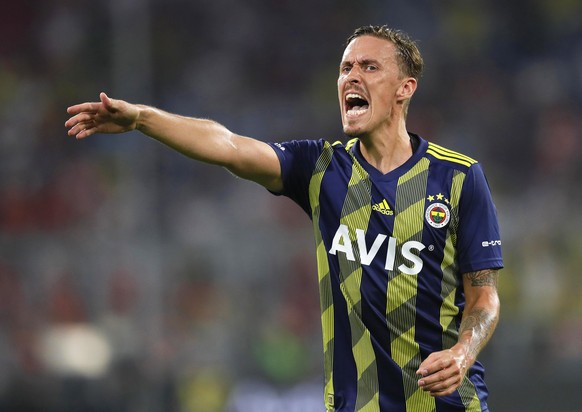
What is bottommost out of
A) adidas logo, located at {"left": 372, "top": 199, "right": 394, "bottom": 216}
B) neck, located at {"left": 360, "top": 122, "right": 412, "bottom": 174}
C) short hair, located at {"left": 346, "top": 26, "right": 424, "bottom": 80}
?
adidas logo, located at {"left": 372, "top": 199, "right": 394, "bottom": 216}

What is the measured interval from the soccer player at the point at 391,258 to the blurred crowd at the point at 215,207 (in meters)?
5.54

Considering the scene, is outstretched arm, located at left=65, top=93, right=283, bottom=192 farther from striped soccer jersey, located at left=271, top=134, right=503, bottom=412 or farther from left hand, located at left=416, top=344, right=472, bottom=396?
left hand, located at left=416, top=344, right=472, bottom=396

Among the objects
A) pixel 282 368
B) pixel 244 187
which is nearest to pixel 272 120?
pixel 244 187

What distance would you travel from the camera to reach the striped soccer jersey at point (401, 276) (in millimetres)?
4477

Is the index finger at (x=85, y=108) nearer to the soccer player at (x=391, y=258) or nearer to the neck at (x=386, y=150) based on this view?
the soccer player at (x=391, y=258)

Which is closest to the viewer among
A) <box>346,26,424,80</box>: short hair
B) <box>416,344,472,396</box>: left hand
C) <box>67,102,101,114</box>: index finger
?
<box>416,344,472,396</box>: left hand

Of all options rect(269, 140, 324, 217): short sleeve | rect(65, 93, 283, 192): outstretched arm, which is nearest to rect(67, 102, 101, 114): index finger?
rect(65, 93, 283, 192): outstretched arm

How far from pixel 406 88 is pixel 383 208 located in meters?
0.69

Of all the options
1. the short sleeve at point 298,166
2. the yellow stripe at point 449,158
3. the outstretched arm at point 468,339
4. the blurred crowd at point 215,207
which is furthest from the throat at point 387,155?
the blurred crowd at point 215,207

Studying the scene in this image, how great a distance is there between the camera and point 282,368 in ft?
33.8

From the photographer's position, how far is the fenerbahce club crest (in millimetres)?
4531

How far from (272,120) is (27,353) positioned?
3.77m

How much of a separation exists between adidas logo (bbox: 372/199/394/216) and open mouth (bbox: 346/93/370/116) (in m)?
0.45

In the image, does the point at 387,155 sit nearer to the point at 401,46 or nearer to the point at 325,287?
the point at 401,46
